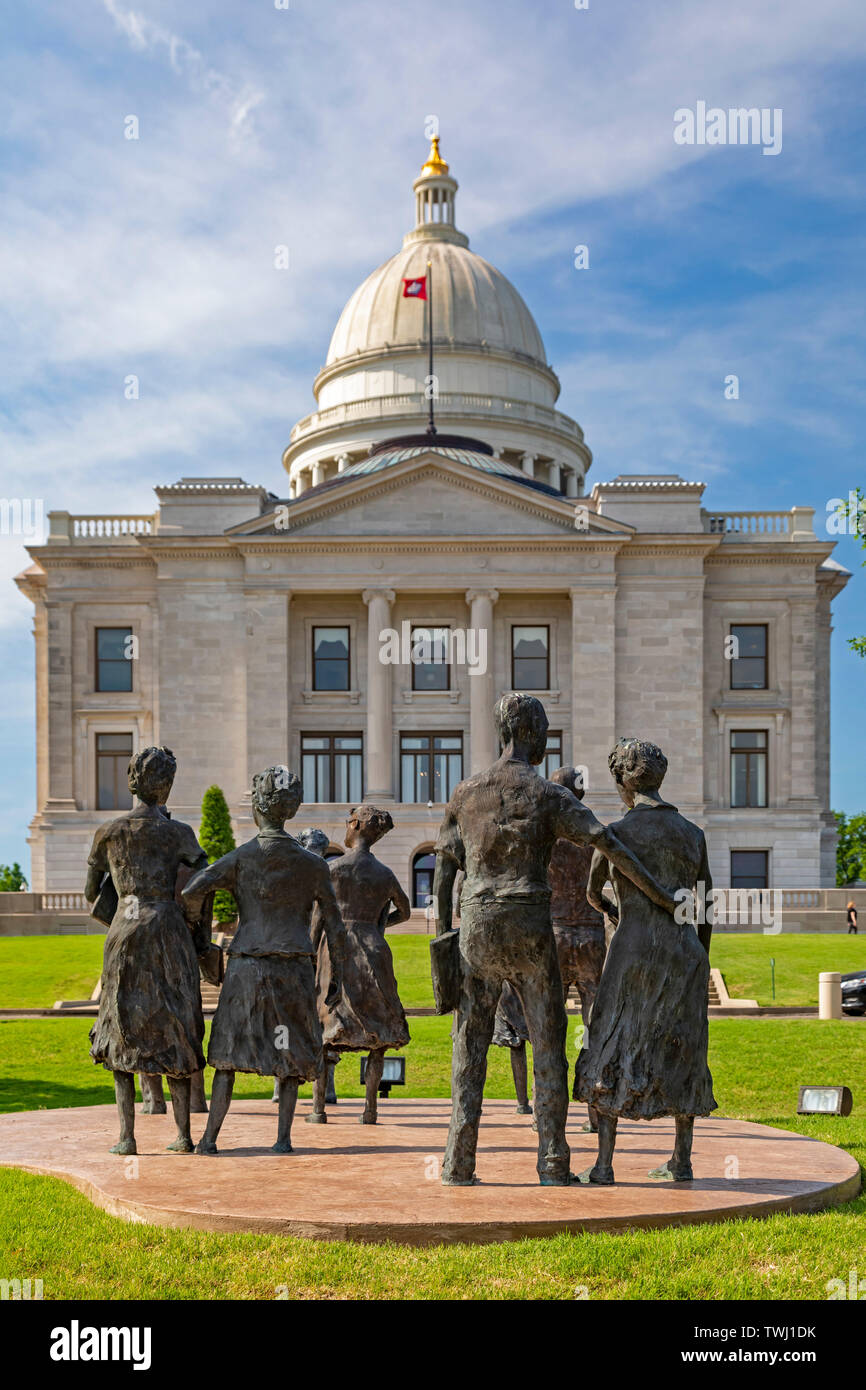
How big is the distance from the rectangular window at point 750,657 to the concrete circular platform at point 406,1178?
4488 cm

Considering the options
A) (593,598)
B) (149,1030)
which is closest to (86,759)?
(593,598)

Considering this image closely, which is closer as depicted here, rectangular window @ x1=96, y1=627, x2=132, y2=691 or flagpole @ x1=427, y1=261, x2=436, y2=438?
rectangular window @ x1=96, y1=627, x2=132, y2=691

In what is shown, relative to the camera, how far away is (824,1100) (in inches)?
579

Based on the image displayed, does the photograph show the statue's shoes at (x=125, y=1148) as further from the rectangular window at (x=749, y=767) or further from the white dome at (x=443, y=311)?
the white dome at (x=443, y=311)

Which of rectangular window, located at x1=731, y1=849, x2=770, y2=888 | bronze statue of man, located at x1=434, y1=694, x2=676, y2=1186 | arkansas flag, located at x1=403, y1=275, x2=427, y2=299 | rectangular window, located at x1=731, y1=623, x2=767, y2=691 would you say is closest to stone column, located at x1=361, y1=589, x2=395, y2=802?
rectangular window, located at x1=731, y1=849, x2=770, y2=888

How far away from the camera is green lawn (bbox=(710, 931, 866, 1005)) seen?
3058cm

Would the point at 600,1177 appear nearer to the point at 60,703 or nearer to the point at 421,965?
the point at 421,965

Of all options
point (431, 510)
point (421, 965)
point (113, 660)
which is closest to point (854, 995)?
point (421, 965)

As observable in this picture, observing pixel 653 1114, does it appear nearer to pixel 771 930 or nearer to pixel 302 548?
pixel 771 930

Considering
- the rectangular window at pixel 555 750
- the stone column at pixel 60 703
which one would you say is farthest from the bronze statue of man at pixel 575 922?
the stone column at pixel 60 703

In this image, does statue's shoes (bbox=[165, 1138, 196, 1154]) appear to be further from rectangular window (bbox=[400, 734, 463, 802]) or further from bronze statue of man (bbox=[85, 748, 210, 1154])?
rectangular window (bbox=[400, 734, 463, 802])

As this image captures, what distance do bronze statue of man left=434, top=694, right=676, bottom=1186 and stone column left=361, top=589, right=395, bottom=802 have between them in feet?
145

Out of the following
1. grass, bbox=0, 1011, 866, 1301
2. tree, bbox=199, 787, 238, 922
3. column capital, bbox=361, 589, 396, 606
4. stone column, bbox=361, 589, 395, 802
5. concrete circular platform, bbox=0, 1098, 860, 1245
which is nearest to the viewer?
grass, bbox=0, 1011, 866, 1301

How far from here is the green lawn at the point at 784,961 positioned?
100 feet
